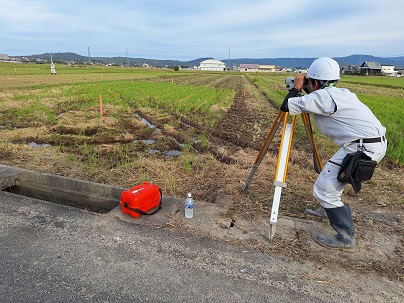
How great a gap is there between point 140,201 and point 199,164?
2188 millimetres

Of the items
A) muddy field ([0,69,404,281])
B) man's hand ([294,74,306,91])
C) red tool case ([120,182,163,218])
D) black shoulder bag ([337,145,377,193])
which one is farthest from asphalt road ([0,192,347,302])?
man's hand ([294,74,306,91])

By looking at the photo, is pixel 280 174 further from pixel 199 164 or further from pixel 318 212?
pixel 199 164

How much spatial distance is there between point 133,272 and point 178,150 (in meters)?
4.35

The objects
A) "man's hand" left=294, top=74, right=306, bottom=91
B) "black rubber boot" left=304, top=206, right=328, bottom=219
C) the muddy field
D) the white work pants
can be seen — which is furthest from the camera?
the muddy field

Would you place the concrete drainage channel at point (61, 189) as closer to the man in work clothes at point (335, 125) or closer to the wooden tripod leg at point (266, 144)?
the wooden tripod leg at point (266, 144)

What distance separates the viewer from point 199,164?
5340 millimetres

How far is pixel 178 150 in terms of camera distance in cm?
667

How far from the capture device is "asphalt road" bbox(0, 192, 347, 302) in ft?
7.27

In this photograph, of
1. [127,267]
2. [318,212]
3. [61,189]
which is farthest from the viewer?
[61,189]

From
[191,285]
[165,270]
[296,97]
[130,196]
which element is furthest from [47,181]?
[296,97]

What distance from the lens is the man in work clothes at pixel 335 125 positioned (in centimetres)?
262

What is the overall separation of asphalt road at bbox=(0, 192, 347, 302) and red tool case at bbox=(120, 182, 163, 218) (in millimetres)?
162

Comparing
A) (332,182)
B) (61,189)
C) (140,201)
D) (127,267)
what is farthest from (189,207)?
(61,189)

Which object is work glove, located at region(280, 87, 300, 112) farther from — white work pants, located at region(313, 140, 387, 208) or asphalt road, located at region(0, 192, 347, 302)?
asphalt road, located at region(0, 192, 347, 302)
